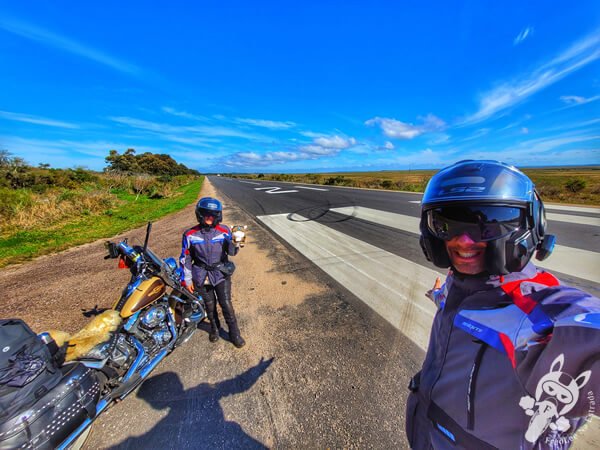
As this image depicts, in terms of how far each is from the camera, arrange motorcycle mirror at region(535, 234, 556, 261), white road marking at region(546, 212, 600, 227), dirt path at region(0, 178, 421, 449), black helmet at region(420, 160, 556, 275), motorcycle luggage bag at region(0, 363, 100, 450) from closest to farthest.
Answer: black helmet at region(420, 160, 556, 275)
motorcycle mirror at region(535, 234, 556, 261)
motorcycle luggage bag at region(0, 363, 100, 450)
dirt path at region(0, 178, 421, 449)
white road marking at region(546, 212, 600, 227)

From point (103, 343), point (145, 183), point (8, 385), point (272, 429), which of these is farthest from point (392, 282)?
point (145, 183)

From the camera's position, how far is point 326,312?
3.46 meters

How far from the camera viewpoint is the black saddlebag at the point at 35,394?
1.38 metres

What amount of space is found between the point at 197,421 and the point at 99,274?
4.79m

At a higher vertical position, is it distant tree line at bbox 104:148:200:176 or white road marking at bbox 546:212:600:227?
distant tree line at bbox 104:148:200:176

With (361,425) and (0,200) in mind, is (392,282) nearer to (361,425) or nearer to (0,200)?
(361,425)

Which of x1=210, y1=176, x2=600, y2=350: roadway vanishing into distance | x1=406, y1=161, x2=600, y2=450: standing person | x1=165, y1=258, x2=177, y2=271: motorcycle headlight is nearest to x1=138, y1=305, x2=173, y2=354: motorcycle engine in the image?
x1=165, y1=258, x2=177, y2=271: motorcycle headlight

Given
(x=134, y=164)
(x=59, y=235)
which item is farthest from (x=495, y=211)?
(x=134, y=164)

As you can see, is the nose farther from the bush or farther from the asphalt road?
the bush

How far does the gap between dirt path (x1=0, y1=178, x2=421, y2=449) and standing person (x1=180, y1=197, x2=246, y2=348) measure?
458mm

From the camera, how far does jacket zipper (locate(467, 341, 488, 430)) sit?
2.78 feet

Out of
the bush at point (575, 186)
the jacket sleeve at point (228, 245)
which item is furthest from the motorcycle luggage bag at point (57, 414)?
the bush at point (575, 186)

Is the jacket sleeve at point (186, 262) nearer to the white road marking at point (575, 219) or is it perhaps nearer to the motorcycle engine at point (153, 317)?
the motorcycle engine at point (153, 317)

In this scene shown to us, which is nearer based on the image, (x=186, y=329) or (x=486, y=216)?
(x=486, y=216)
